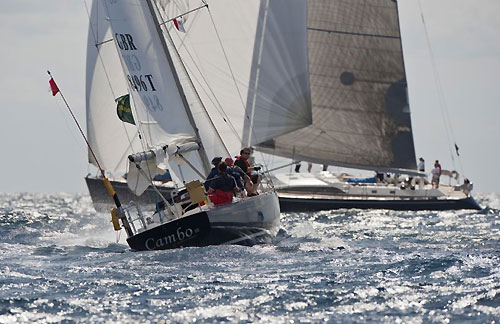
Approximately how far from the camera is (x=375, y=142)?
3447 cm

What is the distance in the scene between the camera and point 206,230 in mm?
17219

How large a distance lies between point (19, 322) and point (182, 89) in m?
9.94

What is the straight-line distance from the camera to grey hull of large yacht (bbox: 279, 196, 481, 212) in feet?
109

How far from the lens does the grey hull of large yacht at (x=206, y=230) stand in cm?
1714

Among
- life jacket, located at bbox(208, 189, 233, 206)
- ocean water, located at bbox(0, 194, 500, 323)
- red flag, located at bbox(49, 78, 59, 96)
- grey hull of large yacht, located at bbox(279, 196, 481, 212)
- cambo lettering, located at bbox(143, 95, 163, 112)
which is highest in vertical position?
red flag, located at bbox(49, 78, 59, 96)

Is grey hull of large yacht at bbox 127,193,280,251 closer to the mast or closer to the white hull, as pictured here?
the mast

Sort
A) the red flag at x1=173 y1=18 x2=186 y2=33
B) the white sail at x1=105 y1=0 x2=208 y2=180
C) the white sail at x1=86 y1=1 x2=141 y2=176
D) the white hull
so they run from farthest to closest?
1. the white hull
2. the white sail at x1=86 y1=1 x2=141 y2=176
3. the red flag at x1=173 y1=18 x2=186 y2=33
4. the white sail at x1=105 y1=0 x2=208 y2=180

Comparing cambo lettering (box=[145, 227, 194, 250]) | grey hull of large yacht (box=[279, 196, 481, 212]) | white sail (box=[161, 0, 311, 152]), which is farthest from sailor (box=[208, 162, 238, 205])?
grey hull of large yacht (box=[279, 196, 481, 212])

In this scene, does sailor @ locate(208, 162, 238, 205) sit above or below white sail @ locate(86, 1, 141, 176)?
below

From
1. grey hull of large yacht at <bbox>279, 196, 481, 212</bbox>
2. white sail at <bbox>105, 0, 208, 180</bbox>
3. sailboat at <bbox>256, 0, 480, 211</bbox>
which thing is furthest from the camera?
sailboat at <bbox>256, 0, 480, 211</bbox>

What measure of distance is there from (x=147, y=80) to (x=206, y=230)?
13.7 feet

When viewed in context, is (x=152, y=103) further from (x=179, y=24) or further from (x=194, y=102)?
(x=179, y=24)

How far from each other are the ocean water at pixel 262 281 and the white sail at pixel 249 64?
444 centimetres

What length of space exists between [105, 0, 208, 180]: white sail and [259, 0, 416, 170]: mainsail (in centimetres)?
1294
